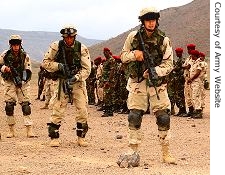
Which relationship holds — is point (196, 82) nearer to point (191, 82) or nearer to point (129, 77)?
point (191, 82)

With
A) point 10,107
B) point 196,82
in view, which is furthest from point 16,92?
point 196,82

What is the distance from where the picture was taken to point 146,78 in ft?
→ 24.9

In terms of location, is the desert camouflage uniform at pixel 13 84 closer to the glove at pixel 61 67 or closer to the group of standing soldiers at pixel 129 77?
the group of standing soldiers at pixel 129 77

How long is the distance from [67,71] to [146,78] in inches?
86.9

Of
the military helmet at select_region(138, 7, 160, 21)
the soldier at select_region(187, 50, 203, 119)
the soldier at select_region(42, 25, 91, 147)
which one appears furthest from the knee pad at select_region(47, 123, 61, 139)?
the soldier at select_region(187, 50, 203, 119)

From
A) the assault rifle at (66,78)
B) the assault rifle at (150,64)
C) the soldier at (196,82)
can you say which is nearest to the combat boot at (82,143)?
the assault rifle at (66,78)

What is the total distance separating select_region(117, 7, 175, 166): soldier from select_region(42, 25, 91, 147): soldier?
196 cm

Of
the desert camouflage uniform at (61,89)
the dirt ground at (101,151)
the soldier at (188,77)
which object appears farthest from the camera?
the soldier at (188,77)

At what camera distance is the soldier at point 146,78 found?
7543mm

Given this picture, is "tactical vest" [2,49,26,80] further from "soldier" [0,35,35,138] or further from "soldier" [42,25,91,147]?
"soldier" [42,25,91,147]

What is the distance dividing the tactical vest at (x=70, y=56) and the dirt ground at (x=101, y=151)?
4.31 feet

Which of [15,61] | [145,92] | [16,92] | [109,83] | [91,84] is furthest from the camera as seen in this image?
[91,84]

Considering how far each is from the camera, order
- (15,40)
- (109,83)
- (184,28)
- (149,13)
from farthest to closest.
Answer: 1. (184,28)
2. (109,83)
3. (15,40)
4. (149,13)

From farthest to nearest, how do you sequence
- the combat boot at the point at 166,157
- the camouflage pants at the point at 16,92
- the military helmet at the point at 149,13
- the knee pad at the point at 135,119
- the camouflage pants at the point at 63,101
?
the camouflage pants at the point at 16,92
the camouflage pants at the point at 63,101
the combat boot at the point at 166,157
the knee pad at the point at 135,119
the military helmet at the point at 149,13
